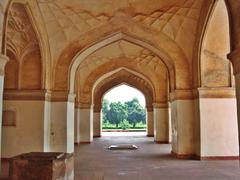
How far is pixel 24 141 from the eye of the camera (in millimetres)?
8977

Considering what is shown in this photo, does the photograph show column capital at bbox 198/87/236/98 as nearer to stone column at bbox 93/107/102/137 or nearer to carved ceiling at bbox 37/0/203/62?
carved ceiling at bbox 37/0/203/62

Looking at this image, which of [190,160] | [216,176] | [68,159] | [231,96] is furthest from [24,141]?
[231,96]

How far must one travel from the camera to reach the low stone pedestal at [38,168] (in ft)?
16.3

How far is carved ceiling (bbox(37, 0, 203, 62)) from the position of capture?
28.6 feet

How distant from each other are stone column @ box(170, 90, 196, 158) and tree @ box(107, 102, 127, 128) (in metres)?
28.4

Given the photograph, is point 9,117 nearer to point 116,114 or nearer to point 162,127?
point 162,127

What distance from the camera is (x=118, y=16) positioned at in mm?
9258

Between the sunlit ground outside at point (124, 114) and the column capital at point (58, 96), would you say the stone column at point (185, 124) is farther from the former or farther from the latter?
the sunlit ground outside at point (124, 114)

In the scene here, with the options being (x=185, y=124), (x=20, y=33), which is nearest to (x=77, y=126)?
(x=185, y=124)

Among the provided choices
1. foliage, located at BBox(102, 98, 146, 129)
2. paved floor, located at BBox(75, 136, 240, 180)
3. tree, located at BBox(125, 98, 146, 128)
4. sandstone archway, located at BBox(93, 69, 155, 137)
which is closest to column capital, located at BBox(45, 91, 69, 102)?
paved floor, located at BBox(75, 136, 240, 180)

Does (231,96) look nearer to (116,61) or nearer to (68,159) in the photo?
(68,159)

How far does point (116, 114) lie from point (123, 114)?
2.93 ft

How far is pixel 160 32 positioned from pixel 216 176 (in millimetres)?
4827

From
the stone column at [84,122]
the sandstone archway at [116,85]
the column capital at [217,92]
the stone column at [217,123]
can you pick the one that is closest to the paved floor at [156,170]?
the stone column at [217,123]
